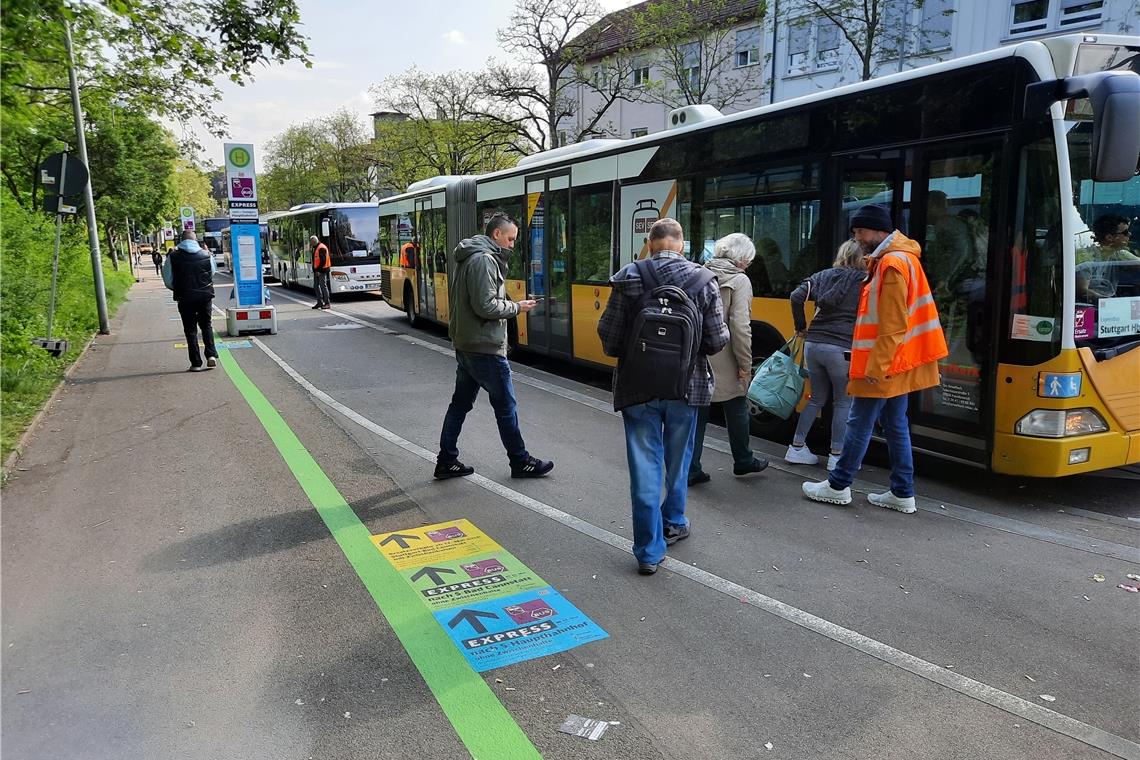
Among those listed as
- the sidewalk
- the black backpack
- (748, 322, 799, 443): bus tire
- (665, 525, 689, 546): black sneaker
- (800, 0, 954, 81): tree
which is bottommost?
the sidewalk

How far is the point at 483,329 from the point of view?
227 inches

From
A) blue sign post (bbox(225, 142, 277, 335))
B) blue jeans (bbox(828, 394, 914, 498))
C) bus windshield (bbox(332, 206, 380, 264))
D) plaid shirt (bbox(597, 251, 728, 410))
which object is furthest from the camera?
bus windshield (bbox(332, 206, 380, 264))

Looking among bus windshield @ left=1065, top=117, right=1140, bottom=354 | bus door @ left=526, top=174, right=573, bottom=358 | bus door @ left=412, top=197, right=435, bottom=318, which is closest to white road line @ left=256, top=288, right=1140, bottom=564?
bus windshield @ left=1065, top=117, right=1140, bottom=354

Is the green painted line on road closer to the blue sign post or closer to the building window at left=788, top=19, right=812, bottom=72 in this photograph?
the blue sign post

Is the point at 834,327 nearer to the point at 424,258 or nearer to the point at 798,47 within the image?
the point at 424,258

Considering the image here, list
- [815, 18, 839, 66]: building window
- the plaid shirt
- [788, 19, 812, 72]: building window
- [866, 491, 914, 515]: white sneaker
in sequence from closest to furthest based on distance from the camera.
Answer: the plaid shirt, [866, 491, 914, 515]: white sneaker, [815, 18, 839, 66]: building window, [788, 19, 812, 72]: building window

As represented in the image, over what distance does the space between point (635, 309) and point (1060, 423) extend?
9.82ft

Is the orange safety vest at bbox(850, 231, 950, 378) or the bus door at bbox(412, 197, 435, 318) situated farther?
the bus door at bbox(412, 197, 435, 318)

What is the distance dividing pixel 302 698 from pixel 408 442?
4217mm

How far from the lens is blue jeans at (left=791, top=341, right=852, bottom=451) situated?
237 inches

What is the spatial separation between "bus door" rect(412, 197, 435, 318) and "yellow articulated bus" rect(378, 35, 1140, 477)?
9760mm

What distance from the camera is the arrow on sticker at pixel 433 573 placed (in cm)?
430

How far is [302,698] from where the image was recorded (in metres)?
3.19

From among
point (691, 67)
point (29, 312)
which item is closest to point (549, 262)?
point (29, 312)
